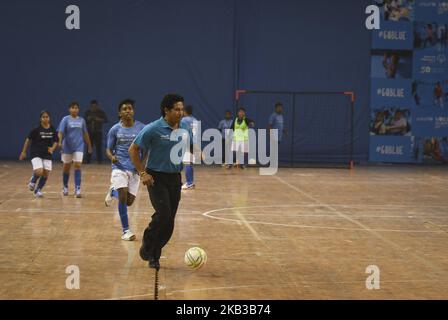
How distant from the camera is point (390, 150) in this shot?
35.3 metres

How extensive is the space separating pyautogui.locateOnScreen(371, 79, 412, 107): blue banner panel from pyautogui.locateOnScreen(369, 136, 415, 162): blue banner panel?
4.86 ft

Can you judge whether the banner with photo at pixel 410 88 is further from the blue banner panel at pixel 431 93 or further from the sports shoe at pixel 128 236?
the sports shoe at pixel 128 236

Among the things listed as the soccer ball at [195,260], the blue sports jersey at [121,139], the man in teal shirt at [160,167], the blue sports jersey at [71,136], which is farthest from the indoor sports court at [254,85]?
the soccer ball at [195,260]

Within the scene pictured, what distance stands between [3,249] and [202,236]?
3.29 meters

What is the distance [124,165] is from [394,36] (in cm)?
2339

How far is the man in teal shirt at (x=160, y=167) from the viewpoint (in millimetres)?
10961

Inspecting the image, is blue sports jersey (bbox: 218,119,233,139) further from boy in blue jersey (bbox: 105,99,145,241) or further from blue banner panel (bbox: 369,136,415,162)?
boy in blue jersey (bbox: 105,99,145,241)

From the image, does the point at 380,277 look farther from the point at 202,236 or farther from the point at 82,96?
the point at 82,96

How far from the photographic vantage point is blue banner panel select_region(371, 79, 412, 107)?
35.1 m

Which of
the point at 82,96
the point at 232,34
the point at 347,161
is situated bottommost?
the point at 347,161

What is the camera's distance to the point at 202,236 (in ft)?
46.1

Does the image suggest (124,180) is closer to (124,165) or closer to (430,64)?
(124,165)

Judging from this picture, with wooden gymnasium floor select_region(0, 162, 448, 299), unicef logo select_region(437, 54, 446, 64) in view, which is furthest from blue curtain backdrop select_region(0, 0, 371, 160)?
wooden gymnasium floor select_region(0, 162, 448, 299)
